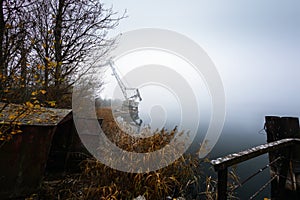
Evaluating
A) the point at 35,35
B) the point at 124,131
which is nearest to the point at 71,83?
the point at 35,35

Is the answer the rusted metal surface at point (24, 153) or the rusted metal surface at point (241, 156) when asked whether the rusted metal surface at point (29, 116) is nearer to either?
the rusted metal surface at point (24, 153)

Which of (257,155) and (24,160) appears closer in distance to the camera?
(257,155)

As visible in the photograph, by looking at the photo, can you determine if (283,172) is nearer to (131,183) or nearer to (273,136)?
(273,136)

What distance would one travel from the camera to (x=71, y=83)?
7.81 m

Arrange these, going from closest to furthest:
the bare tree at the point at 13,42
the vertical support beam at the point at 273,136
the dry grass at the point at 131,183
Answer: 1. the vertical support beam at the point at 273,136
2. the dry grass at the point at 131,183
3. the bare tree at the point at 13,42

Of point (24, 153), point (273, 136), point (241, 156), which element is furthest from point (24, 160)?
point (273, 136)

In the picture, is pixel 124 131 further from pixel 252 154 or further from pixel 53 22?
pixel 53 22

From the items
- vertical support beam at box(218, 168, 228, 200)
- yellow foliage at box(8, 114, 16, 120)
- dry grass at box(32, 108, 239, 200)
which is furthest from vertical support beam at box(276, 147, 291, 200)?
yellow foliage at box(8, 114, 16, 120)

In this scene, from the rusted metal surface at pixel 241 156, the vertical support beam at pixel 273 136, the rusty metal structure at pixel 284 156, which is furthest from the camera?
the vertical support beam at pixel 273 136

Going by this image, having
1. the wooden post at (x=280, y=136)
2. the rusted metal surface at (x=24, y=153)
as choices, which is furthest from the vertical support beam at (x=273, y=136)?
the rusted metal surface at (x=24, y=153)

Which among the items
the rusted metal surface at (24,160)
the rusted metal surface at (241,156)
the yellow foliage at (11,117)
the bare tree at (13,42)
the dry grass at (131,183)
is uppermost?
the bare tree at (13,42)

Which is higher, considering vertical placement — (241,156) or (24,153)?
(241,156)

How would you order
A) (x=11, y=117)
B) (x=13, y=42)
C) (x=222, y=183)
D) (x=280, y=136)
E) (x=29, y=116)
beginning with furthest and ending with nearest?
(x=13, y=42), (x=29, y=116), (x=11, y=117), (x=280, y=136), (x=222, y=183)

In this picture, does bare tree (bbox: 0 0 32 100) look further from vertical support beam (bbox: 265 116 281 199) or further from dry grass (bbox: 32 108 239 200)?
vertical support beam (bbox: 265 116 281 199)
